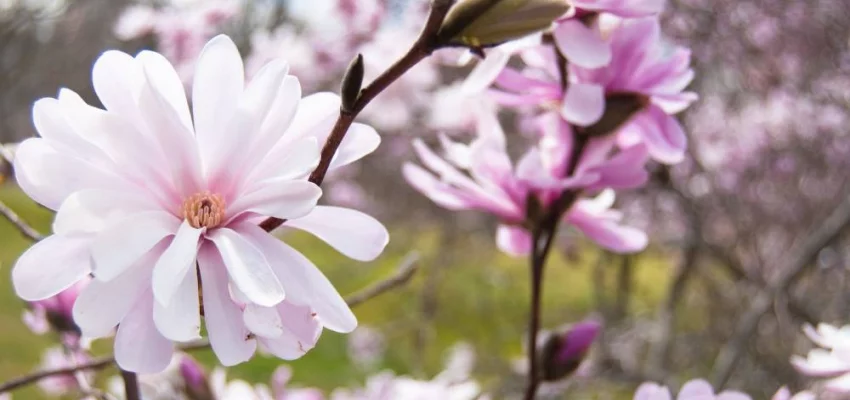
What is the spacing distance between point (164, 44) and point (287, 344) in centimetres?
141

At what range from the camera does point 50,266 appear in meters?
0.34

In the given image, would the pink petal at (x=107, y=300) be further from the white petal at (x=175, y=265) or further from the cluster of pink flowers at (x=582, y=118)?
the cluster of pink flowers at (x=582, y=118)

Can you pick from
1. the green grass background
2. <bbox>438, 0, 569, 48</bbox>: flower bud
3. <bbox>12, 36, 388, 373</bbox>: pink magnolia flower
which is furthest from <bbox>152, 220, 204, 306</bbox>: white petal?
the green grass background

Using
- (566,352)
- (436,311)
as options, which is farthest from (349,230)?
(436,311)

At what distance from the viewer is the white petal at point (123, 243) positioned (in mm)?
326

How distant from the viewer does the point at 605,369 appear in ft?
5.93

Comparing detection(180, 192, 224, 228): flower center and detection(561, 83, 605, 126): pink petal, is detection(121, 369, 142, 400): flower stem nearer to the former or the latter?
detection(180, 192, 224, 228): flower center

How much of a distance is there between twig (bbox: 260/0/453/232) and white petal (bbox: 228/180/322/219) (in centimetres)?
3

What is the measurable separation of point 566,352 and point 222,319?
332mm

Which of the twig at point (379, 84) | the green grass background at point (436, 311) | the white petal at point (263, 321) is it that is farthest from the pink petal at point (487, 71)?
the green grass background at point (436, 311)

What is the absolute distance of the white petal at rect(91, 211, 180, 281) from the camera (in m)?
0.33

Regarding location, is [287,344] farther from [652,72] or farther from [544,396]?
[544,396]

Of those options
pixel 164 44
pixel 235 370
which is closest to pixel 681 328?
pixel 235 370

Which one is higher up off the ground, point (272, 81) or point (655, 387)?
point (272, 81)
